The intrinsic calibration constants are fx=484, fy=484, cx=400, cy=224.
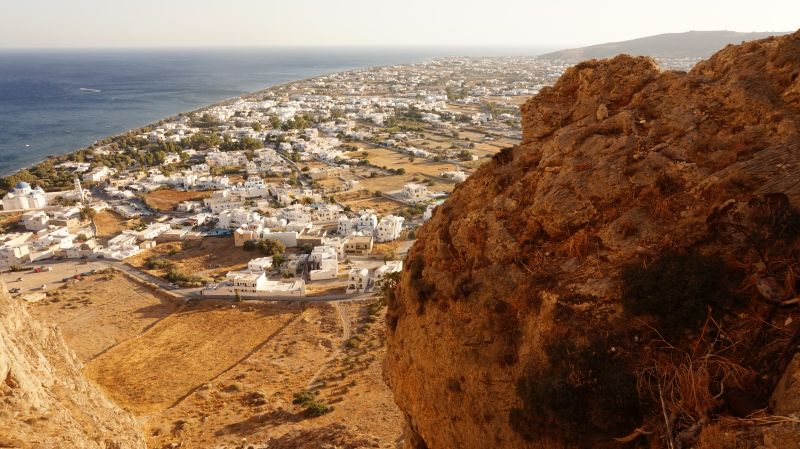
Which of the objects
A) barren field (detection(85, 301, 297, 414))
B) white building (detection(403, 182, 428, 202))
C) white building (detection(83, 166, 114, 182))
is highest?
white building (detection(83, 166, 114, 182))

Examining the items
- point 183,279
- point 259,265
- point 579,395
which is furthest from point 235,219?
point 579,395

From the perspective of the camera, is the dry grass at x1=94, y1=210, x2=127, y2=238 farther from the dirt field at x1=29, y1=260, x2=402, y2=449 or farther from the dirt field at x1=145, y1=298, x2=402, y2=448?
the dirt field at x1=145, y1=298, x2=402, y2=448

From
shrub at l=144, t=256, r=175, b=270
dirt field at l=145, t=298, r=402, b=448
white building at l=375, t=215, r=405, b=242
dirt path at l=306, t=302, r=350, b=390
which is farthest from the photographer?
white building at l=375, t=215, r=405, b=242

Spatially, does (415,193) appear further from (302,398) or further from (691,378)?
(691,378)

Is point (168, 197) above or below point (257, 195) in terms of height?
below

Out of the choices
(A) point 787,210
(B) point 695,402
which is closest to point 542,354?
(B) point 695,402

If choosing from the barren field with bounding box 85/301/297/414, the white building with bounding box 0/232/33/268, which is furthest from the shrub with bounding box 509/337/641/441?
the white building with bounding box 0/232/33/268

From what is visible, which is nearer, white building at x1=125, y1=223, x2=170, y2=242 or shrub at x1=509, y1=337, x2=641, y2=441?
shrub at x1=509, y1=337, x2=641, y2=441
